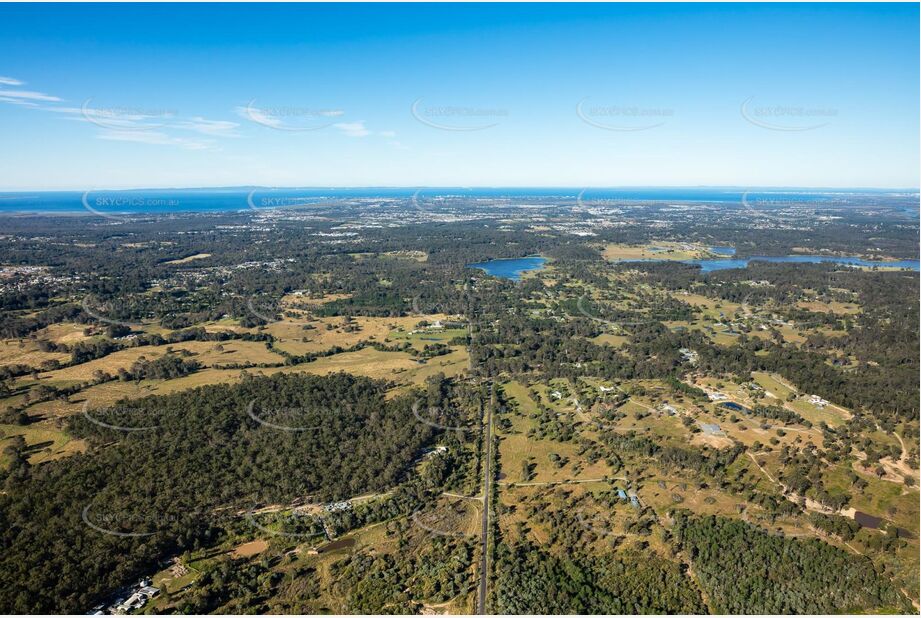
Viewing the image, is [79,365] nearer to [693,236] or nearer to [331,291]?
[331,291]

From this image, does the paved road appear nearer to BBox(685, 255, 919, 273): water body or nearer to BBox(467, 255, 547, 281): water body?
BBox(467, 255, 547, 281): water body

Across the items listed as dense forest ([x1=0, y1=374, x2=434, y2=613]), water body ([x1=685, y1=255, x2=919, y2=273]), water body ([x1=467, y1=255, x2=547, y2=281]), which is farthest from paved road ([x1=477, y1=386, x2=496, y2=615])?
water body ([x1=685, y1=255, x2=919, y2=273])

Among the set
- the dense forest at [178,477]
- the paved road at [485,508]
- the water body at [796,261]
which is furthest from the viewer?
the water body at [796,261]

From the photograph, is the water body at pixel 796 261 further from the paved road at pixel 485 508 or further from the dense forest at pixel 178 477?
the dense forest at pixel 178 477

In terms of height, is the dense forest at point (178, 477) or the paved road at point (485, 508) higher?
the dense forest at point (178, 477)

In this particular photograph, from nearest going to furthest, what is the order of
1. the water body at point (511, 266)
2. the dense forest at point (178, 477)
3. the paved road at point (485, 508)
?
1. the paved road at point (485, 508)
2. the dense forest at point (178, 477)
3. the water body at point (511, 266)

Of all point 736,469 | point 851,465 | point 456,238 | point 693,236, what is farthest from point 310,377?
point 693,236

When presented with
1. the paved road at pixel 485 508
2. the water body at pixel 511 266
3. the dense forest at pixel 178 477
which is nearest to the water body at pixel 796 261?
the water body at pixel 511 266

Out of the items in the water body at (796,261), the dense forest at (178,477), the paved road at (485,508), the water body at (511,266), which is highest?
the water body at (796,261)

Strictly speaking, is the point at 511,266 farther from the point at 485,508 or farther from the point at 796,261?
the point at 485,508
